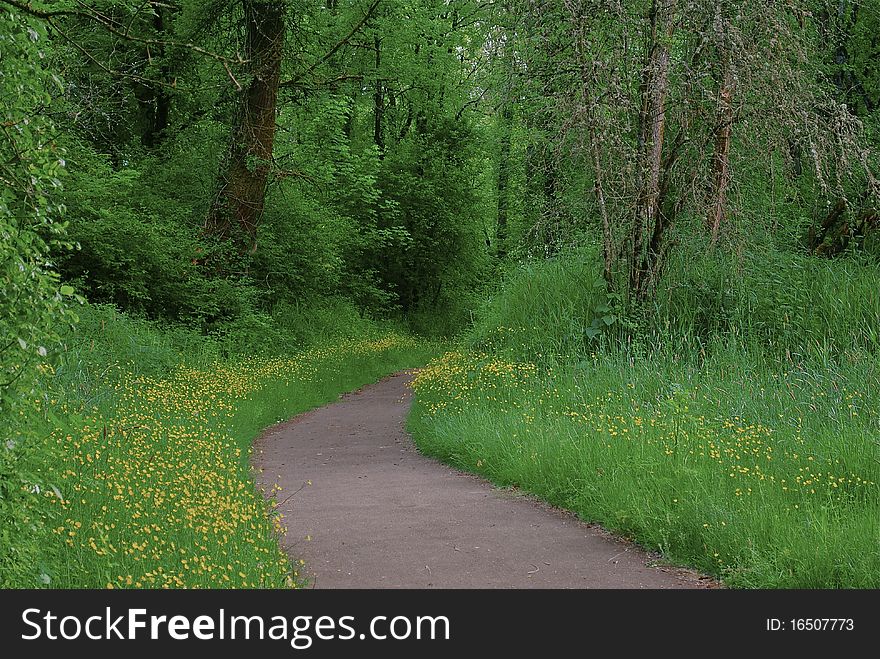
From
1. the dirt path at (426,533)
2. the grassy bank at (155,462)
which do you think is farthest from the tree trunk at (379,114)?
the dirt path at (426,533)

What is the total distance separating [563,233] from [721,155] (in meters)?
2.36

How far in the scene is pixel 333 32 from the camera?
26.1 m

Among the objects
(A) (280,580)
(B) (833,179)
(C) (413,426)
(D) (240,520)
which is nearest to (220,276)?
(C) (413,426)

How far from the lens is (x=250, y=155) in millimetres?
18656

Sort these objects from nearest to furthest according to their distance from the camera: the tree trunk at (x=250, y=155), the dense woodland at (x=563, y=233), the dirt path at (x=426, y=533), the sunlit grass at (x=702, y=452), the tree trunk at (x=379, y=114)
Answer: the dense woodland at (x=563, y=233) < the sunlit grass at (x=702, y=452) < the dirt path at (x=426, y=533) < the tree trunk at (x=250, y=155) < the tree trunk at (x=379, y=114)

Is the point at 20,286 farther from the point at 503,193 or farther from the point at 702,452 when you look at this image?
the point at 503,193

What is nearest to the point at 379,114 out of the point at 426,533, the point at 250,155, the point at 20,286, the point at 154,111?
the point at 154,111

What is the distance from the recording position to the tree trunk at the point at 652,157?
39.0 ft

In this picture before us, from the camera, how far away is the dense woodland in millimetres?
5223

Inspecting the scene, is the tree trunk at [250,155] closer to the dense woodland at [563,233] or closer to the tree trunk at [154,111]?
the dense woodland at [563,233]

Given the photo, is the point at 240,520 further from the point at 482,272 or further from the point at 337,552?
the point at 482,272

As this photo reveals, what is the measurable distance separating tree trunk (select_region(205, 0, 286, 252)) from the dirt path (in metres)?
8.80

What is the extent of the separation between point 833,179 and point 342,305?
15432mm

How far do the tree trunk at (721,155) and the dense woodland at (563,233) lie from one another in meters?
0.05
